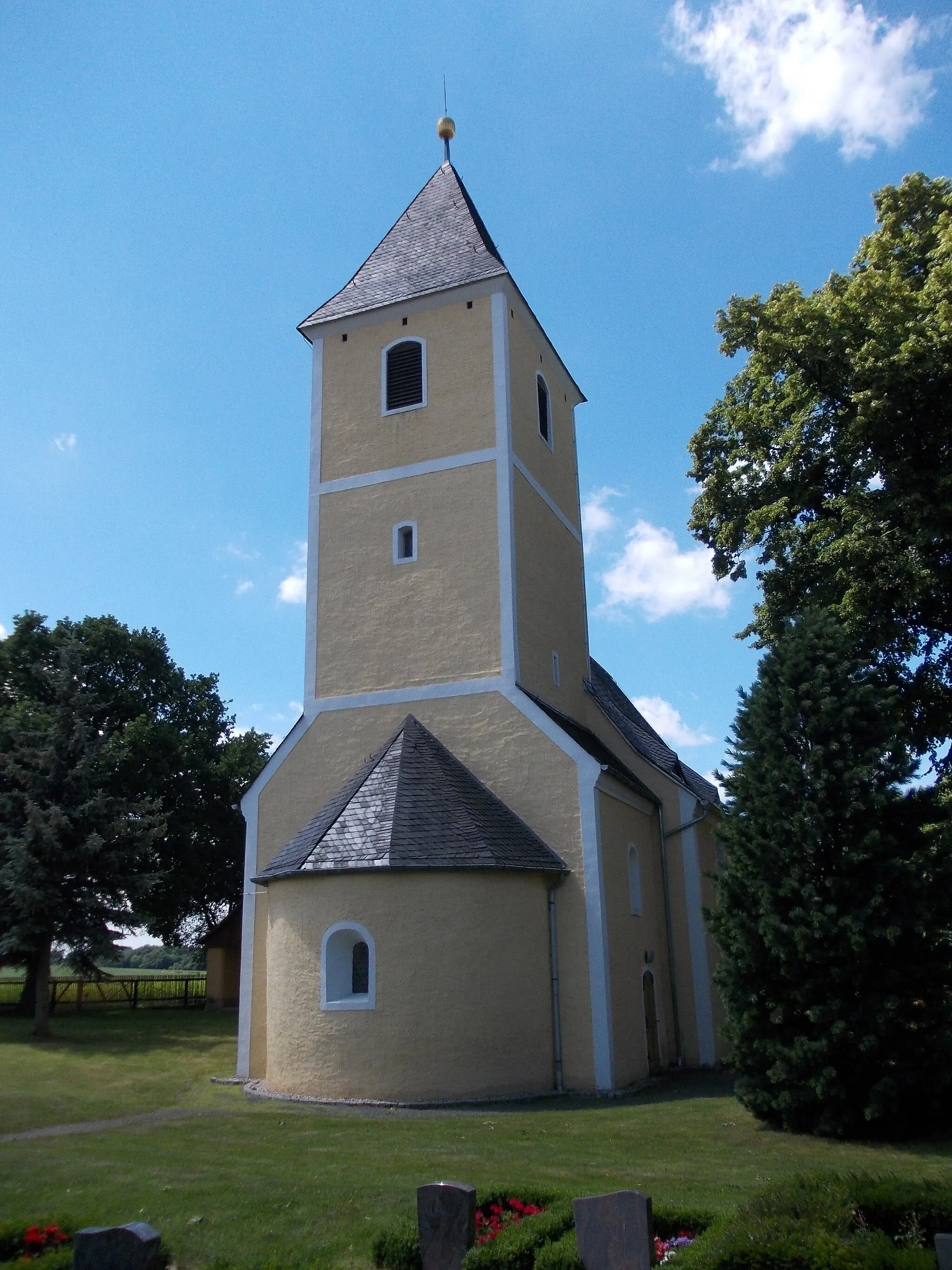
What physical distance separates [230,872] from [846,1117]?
93.7 ft

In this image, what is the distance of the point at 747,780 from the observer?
12188 millimetres

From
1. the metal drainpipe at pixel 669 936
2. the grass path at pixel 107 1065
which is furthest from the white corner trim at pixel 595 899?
the grass path at pixel 107 1065

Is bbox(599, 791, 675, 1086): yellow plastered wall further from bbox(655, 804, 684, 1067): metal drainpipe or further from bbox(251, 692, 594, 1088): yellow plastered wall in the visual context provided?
bbox(251, 692, 594, 1088): yellow plastered wall

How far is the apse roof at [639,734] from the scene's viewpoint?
2047cm

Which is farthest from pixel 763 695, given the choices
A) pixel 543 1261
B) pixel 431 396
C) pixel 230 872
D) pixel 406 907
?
pixel 230 872

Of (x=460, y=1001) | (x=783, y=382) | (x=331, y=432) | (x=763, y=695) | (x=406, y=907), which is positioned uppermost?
(x=331, y=432)

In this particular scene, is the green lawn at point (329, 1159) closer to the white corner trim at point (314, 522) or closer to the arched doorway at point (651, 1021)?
the arched doorway at point (651, 1021)

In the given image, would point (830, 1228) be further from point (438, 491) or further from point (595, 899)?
point (438, 491)

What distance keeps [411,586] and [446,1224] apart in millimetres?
13849

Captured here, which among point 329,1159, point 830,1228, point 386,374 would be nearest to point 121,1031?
point 386,374

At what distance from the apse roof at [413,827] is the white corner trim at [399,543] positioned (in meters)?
3.65

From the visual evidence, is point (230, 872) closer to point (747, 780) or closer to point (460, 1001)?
point (460, 1001)

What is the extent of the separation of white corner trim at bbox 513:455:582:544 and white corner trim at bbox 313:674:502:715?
4422 millimetres

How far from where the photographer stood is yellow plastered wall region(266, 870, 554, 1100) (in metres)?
14.1
